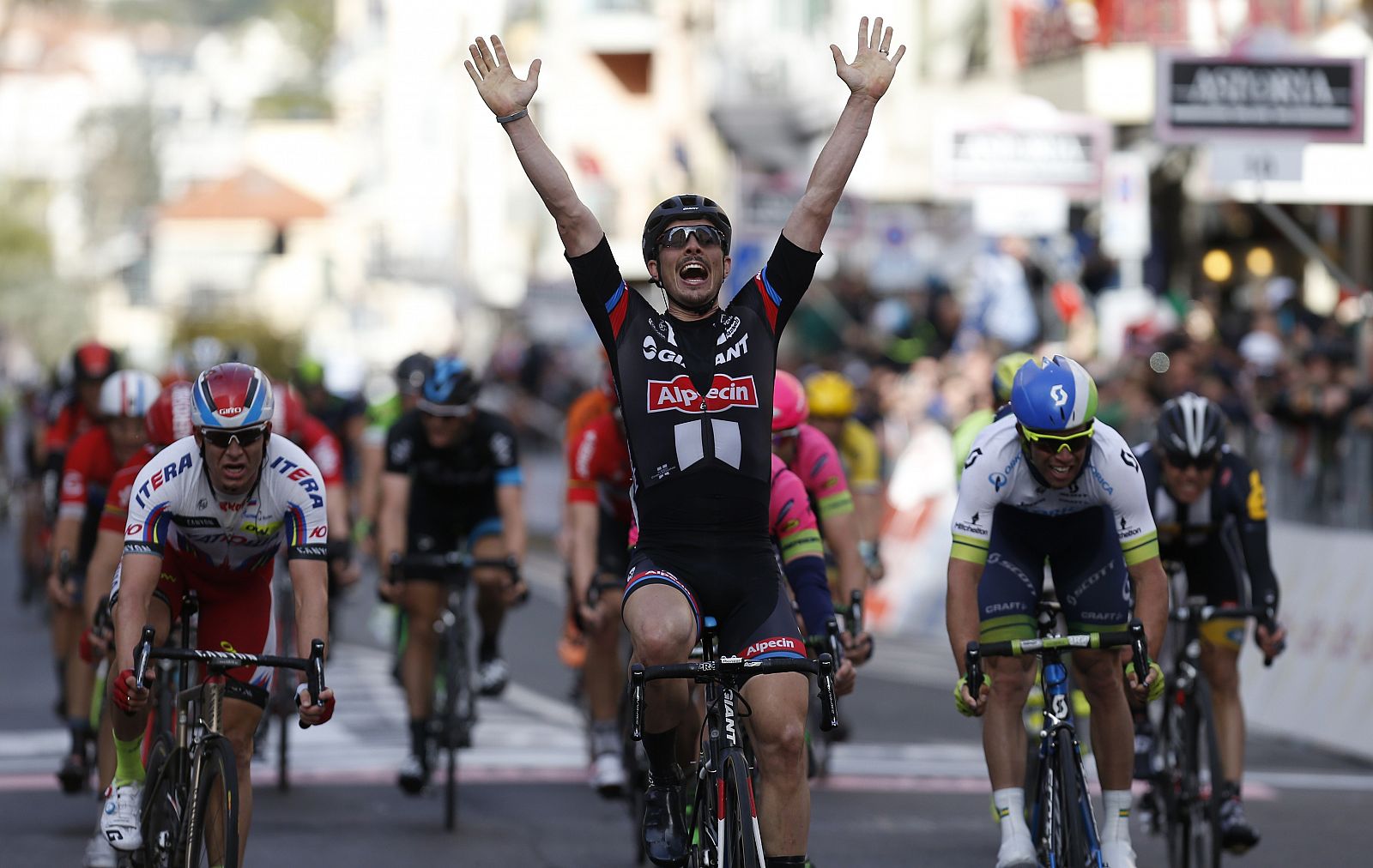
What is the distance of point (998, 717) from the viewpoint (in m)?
8.01

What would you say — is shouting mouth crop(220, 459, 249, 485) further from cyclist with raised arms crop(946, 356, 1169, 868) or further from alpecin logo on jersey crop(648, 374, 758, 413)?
cyclist with raised arms crop(946, 356, 1169, 868)

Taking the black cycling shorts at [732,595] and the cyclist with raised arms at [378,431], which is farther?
the cyclist with raised arms at [378,431]

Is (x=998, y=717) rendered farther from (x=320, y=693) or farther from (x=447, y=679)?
(x=447, y=679)

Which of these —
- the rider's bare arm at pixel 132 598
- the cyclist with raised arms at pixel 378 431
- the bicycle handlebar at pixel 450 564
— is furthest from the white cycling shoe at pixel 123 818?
the cyclist with raised arms at pixel 378 431

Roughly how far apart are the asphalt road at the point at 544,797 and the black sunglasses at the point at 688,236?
3743mm

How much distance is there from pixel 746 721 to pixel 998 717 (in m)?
0.90

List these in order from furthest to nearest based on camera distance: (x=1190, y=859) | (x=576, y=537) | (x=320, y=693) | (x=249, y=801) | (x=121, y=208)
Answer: (x=121, y=208) < (x=576, y=537) < (x=1190, y=859) < (x=249, y=801) < (x=320, y=693)

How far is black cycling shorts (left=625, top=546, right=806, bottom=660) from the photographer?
22.7 ft

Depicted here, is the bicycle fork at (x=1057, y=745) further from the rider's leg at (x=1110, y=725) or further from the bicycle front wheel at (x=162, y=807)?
the bicycle front wheel at (x=162, y=807)

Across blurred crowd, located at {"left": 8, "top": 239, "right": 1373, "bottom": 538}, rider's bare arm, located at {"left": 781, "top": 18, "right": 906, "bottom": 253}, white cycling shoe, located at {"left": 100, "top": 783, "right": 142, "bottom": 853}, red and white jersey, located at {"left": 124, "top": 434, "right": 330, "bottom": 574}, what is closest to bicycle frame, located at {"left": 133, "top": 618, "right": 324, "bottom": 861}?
white cycling shoe, located at {"left": 100, "top": 783, "right": 142, "bottom": 853}

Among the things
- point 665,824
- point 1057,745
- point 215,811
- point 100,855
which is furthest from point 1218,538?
point 100,855

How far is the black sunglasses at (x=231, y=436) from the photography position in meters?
7.48

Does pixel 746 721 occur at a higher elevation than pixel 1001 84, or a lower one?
lower

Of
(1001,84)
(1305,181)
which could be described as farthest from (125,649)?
(1001,84)
